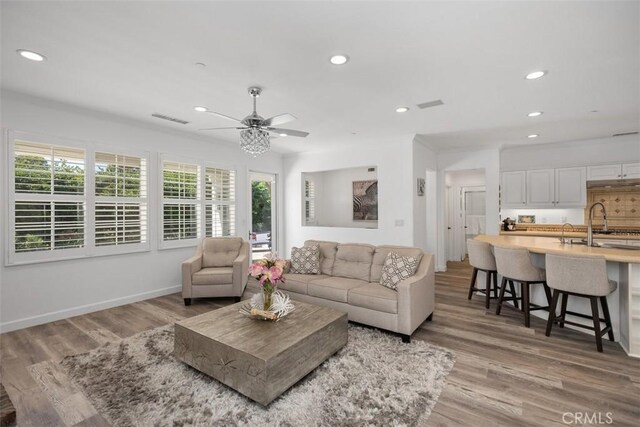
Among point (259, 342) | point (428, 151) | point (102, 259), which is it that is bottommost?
point (259, 342)

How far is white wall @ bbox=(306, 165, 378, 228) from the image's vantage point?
25.4 feet

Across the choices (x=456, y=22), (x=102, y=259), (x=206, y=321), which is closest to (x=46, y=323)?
(x=102, y=259)

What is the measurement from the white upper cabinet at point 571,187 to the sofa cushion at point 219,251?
636cm

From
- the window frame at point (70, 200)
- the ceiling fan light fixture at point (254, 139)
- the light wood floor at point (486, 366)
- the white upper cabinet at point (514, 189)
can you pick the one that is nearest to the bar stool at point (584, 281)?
the light wood floor at point (486, 366)

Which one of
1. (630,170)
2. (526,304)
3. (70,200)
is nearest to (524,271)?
(526,304)

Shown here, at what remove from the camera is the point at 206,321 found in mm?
2695

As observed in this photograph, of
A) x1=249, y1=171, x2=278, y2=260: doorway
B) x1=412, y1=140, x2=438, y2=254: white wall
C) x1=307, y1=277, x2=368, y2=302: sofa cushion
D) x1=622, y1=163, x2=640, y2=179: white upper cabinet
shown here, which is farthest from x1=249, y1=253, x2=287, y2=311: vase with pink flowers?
x1=622, y1=163, x2=640, y2=179: white upper cabinet

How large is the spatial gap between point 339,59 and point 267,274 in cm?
205

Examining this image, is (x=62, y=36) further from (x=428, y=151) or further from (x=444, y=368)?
(x=428, y=151)

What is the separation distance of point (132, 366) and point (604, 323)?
488 cm

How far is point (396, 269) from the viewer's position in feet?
→ 11.4

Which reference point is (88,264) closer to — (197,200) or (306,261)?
(197,200)

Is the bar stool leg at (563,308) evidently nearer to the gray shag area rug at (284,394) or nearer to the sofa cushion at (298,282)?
the gray shag area rug at (284,394)

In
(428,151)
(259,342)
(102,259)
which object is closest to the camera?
(259,342)
